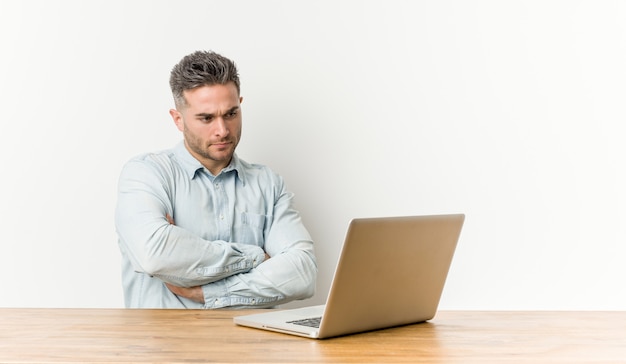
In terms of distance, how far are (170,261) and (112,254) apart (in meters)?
1.08

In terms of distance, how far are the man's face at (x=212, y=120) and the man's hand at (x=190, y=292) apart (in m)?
0.51

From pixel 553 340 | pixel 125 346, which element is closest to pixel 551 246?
pixel 553 340

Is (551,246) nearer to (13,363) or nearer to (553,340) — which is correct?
(553,340)

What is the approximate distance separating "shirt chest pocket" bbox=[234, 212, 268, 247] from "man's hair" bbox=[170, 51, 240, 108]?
486mm

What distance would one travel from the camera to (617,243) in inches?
147

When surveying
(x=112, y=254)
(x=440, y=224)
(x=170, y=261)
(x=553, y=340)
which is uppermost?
(x=440, y=224)

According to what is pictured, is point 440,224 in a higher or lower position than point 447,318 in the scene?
higher

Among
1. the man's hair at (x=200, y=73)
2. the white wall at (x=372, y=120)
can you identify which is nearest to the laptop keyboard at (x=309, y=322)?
the man's hair at (x=200, y=73)

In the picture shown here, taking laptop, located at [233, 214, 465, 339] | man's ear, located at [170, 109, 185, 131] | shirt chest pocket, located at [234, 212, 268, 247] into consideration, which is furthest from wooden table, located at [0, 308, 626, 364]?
man's ear, located at [170, 109, 185, 131]

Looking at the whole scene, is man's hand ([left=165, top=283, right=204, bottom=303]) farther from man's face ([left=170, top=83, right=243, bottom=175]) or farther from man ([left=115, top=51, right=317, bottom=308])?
man's face ([left=170, top=83, right=243, bottom=175])

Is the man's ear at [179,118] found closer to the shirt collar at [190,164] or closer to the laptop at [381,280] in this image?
the shirt collar at [190,164]

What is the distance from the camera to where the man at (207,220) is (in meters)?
2.81

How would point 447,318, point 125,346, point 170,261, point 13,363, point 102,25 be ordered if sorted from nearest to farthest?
point 13,363 < point 125,346 < point 447,318 < point 170,261 < point 102,25

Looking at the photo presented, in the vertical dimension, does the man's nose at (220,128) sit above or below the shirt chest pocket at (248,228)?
above
